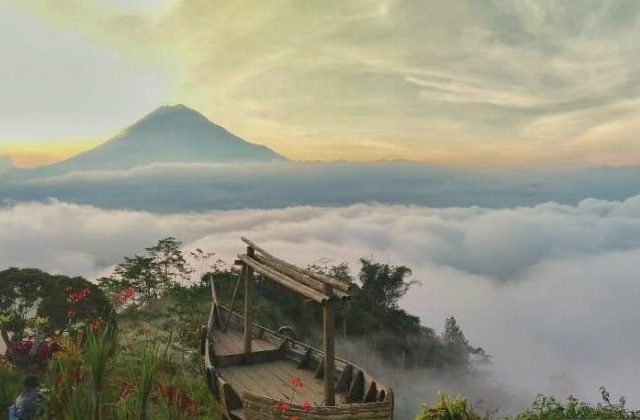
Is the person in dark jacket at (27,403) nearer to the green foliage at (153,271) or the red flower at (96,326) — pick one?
the red flower at (96,326)

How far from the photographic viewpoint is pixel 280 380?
12250 mm

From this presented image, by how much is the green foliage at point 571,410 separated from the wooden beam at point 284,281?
4929 mm

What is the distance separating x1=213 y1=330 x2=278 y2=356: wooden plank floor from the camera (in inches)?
568

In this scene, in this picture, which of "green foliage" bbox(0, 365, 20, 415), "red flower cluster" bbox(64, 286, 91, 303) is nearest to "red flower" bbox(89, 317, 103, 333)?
"red flower cluster" bbox(64, 286, 91, 303)

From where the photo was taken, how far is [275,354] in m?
13.8

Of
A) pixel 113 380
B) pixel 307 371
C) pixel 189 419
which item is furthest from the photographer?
pixel 307 371

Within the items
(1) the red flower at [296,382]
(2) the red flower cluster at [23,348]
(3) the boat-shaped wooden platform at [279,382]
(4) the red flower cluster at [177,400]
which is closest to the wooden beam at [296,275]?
(1) the red flower at [296,382]

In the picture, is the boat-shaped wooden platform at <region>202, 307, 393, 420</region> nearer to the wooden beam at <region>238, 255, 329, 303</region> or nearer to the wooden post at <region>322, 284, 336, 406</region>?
the wooden post at <region>322, 284, 336, 406</region>

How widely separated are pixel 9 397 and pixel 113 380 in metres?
2.36

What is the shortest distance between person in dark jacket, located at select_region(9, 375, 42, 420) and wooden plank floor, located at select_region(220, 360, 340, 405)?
4521mm

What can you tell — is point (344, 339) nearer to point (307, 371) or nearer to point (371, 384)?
point (307, 371)

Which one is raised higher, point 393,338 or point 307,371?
point 307,371

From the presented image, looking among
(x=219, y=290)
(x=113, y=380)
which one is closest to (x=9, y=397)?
(x=113, y=380)

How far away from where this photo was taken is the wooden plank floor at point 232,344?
47.4ft
